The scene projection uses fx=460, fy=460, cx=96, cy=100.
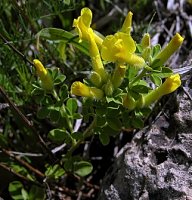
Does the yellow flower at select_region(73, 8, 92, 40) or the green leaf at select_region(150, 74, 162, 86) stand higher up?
the yellow flower at select_region(73, 8, 92, 40)

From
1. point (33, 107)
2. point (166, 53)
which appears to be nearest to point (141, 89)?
point (166, 53)

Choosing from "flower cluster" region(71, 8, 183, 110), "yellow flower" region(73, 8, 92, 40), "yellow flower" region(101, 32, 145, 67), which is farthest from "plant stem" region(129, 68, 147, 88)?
"yellow flower" region(73, 8, 92, 40)

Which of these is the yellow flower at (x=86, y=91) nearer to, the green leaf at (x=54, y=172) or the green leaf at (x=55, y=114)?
the green leaf at (x=55, y=114)

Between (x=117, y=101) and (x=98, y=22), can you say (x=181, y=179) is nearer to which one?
(x=117, y=101)

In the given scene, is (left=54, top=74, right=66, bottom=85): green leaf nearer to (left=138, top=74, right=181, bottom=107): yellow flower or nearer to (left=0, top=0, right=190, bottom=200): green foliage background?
(left=0, top=0, right=190, bottom=200): green foliage background

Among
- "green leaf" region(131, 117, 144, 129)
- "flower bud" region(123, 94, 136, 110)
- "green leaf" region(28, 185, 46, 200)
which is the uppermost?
"flower bud" region(123, 94, 136, 110)

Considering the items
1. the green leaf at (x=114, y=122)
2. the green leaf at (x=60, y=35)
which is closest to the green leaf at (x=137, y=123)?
the green leaf at (x=114, y=122)

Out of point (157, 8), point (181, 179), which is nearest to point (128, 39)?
point (181, 179)

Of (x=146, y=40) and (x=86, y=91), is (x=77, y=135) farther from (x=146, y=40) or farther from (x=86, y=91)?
(x=146, y=40)
